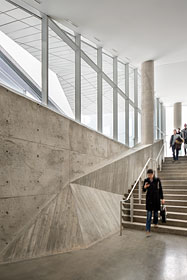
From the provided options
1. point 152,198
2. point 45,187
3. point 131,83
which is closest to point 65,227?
point 45,187

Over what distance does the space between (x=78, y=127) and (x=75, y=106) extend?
929mm

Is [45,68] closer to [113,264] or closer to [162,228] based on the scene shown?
[113,264]

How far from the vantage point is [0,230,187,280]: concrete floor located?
341cm

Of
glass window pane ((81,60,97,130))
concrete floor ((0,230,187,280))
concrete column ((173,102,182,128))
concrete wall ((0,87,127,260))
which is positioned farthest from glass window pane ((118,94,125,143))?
concrete column ((173,102,182,128))

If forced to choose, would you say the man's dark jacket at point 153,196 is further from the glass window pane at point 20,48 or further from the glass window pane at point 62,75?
the glass window pane at point 20,48

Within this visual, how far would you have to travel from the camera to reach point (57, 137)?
223 inches

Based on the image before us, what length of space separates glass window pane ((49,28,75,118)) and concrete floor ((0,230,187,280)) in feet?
12.4

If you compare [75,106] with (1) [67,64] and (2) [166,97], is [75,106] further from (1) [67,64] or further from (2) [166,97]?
(2) [166,97]

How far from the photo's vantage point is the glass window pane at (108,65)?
9.75 meters

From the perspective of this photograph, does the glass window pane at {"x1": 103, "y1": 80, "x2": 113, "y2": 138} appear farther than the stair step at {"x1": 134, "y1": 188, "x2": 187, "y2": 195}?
Yes

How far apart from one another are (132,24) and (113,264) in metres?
6.67

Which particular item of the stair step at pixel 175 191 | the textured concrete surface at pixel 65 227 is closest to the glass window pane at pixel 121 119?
the stair step at pixel 175 191

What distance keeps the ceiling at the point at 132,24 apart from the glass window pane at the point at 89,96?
1.11 metres

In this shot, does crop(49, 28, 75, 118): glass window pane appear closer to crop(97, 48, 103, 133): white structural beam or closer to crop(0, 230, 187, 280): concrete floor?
crop(97, 48, 103, 133): white structural beam
